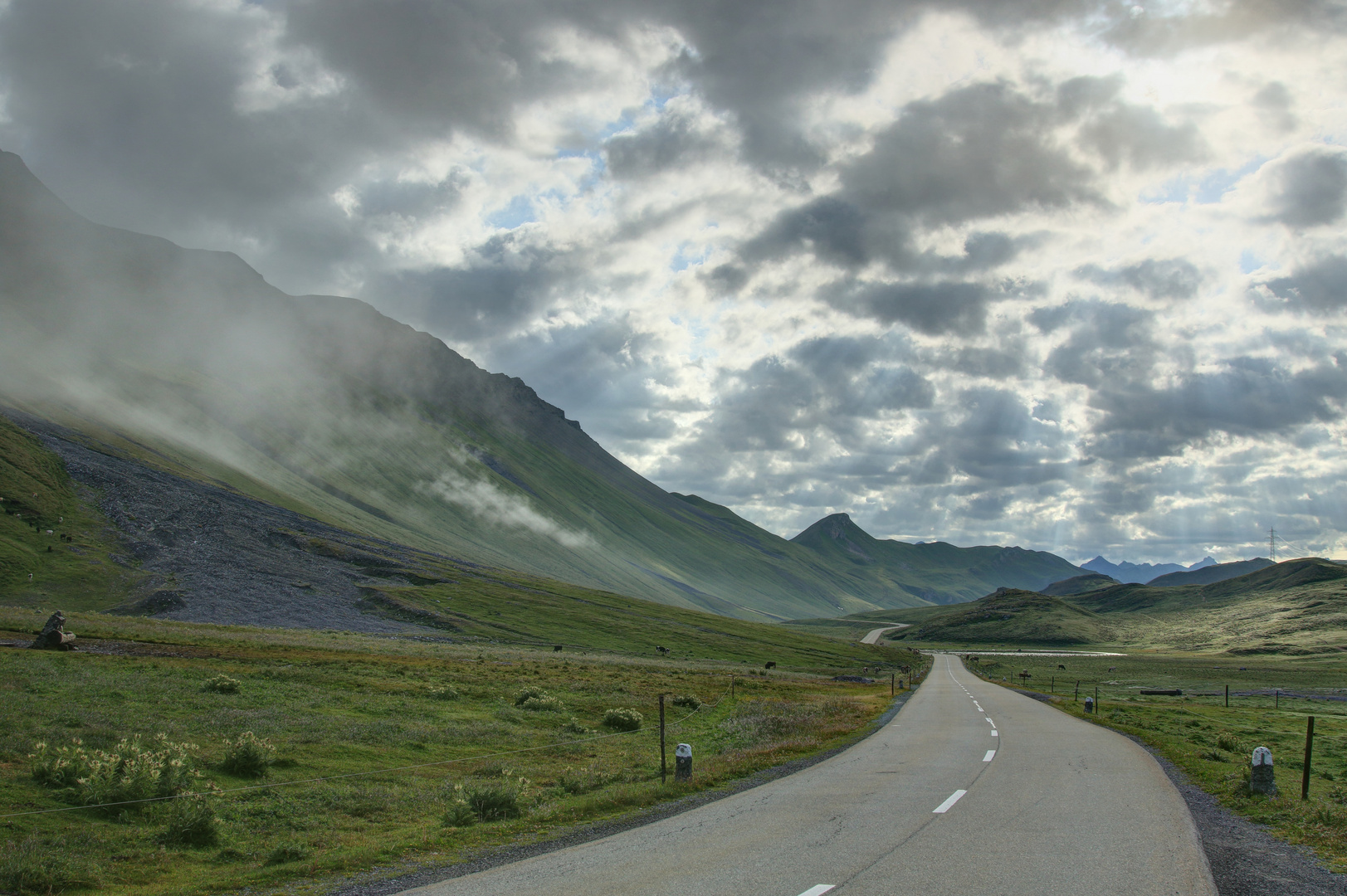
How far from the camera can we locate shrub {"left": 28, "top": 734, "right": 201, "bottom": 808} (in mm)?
16250

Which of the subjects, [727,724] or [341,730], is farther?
[727,724]

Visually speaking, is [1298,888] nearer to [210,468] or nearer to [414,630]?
[414,630]

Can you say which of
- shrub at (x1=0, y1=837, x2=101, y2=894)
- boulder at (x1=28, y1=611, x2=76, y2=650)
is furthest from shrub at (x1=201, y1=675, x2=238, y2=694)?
shrub at (x1=0, y1=837, x2=101, y2=894)

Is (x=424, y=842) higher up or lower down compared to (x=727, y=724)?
higher up

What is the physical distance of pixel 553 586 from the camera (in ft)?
628

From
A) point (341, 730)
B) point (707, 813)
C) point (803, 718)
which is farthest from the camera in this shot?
point (803, 718)

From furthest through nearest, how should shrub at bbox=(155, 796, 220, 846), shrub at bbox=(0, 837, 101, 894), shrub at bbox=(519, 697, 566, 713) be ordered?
1. shrub at bbox=(519, 697, 566, 713)
2. shrub at bbox=(155, 796, 220, 846)
3. shrub at bbox=(0, 837, 101, 894)

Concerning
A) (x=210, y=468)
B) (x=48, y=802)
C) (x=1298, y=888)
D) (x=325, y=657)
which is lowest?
(x=325, y=657)

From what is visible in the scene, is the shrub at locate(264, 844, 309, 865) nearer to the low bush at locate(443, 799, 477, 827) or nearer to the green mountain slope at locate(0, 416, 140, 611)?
the low bush at locate(443, 799, 477, 827)

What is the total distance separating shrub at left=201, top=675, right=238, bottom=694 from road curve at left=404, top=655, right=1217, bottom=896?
25.0 metres

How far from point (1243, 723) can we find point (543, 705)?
4162 cm

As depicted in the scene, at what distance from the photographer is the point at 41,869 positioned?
1165cm

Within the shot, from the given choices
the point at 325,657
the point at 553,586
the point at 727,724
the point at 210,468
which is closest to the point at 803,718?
the point at 727,724

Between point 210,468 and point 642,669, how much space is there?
159775 mm
